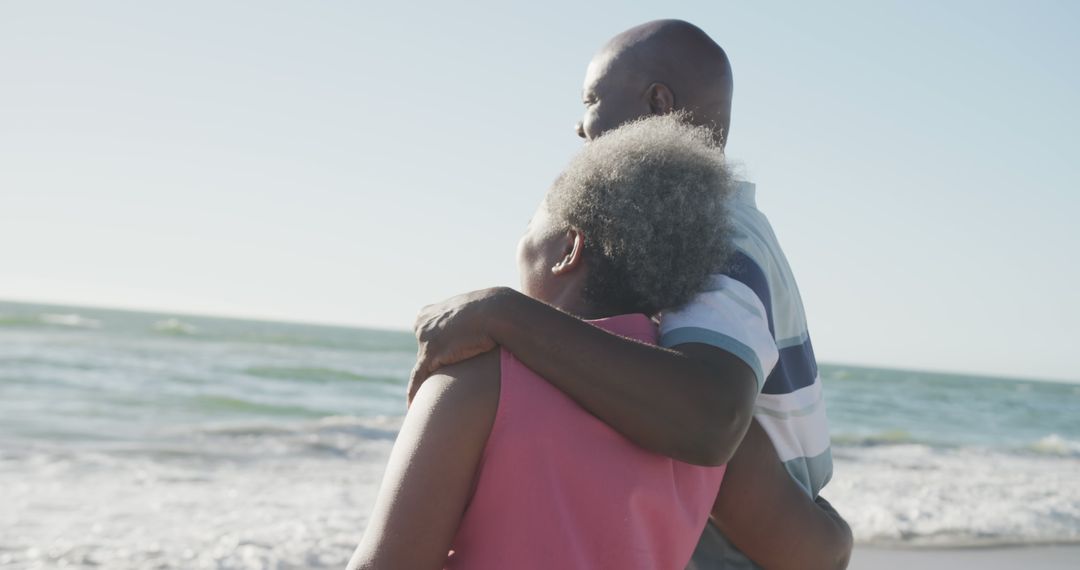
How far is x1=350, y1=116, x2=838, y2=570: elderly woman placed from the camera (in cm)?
125

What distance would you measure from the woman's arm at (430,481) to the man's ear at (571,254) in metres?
0.27

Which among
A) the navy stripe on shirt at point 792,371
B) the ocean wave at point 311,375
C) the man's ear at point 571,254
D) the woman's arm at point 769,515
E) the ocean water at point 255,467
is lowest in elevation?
the ocean wave at point 311,375

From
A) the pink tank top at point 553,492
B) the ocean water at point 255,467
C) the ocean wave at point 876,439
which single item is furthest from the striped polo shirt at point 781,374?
the ocean wave at point 876,439

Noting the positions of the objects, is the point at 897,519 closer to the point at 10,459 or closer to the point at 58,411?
the point at 10,459

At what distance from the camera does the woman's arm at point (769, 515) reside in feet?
5.34

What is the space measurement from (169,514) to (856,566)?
388 centimetres

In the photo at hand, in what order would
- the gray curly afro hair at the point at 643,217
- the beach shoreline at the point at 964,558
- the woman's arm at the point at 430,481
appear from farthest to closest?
the beach shoreline at the point at 964,558 → the gray curly afro hair at the point at 643,217 → the woman's arm at the point at 430,481

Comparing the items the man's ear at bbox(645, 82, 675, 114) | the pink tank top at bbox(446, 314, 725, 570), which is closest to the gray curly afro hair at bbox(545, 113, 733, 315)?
the pink tank top at bbox(446, 314, 725, 570)

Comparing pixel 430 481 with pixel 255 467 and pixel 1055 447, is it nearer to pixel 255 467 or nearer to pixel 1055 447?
pixel 255 467

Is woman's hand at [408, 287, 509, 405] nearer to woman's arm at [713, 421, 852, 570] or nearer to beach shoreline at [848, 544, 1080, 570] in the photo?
woman's arm at [713, 421, 852, 570]

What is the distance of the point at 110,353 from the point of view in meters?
21.5

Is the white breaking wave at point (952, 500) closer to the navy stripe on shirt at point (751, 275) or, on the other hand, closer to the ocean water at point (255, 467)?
the ocean water at point (255, 467)

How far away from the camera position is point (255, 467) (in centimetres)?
838

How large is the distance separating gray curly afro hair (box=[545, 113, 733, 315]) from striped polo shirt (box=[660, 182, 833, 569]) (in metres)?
0.15
